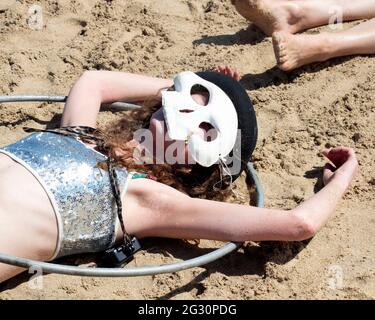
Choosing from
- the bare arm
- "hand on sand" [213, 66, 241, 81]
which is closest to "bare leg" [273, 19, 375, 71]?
"hand on sand" [213, 66, 241, 81]

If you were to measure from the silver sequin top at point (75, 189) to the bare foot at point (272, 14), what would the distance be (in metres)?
1.28

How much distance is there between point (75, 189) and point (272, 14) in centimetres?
153

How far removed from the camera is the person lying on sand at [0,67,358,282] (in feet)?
8.06

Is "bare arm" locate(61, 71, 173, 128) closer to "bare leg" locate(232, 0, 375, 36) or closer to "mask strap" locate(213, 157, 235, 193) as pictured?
"mask strap" locate(213, 157, 235, 193)

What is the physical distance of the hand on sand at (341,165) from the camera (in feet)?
9.02

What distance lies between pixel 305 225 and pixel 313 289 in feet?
0.71

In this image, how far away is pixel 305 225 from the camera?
2486mm

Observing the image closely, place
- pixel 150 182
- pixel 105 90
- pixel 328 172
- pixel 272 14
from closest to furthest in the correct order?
1. pixel 150 182
2. pixel 328 172
3. pixel 105 90
4. pixel 272 14

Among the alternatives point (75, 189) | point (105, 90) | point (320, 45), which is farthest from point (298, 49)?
point (75, 189)

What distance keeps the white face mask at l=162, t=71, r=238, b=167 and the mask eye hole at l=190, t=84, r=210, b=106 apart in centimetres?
3

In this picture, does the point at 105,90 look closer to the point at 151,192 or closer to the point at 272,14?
the point at 151,192

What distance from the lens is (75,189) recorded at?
2490mm
